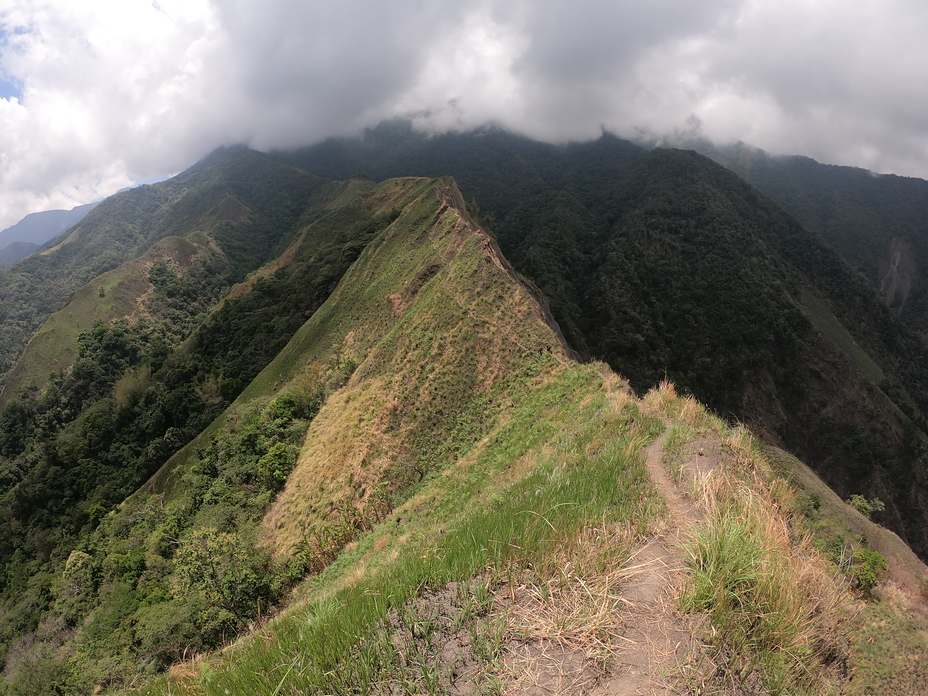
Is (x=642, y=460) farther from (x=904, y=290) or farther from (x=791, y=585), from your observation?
(x=904, y=290)

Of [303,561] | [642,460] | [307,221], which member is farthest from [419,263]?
[307,221]

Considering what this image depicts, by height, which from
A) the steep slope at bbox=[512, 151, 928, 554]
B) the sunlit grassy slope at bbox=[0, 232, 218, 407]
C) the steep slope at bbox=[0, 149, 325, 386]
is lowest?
the steep slope at bbox=[512, 151, 928, 554]

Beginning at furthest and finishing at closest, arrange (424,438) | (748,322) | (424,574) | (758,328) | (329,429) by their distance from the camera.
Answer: (748,322) → (758,328) → (329,429) → (424,438) → (424,574)

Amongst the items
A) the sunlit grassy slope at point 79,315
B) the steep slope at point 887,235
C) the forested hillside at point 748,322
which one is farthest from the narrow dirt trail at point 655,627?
the steep slope at point 887,235

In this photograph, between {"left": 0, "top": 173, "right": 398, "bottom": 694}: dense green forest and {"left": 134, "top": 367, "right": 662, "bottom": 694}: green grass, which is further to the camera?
{"left": 0, "top": 173, "right": 398, "bottom": 694}: dense green forest

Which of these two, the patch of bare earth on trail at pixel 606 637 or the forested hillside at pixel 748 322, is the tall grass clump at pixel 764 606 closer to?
the patch of bare earth on trail at pixel 606 637

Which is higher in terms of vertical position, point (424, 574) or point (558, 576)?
point (424, 574)

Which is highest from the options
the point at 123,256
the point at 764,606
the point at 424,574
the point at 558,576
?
the point at 123,256

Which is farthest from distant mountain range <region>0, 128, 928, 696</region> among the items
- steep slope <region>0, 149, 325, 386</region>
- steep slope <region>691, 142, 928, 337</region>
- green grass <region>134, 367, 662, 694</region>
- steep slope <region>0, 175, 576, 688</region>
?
steep slope <region>691, 142, 928, 337</region>

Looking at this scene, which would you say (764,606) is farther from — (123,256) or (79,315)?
(123,256)

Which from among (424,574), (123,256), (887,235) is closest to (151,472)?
(424,574)

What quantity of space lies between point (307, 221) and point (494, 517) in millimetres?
150622

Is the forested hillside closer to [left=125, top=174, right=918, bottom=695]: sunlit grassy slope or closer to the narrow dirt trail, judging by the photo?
[left=125, top=174, right=918, bottom=695]: sunlit grassy slope

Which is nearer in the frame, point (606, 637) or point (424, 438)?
point (606, 637)
